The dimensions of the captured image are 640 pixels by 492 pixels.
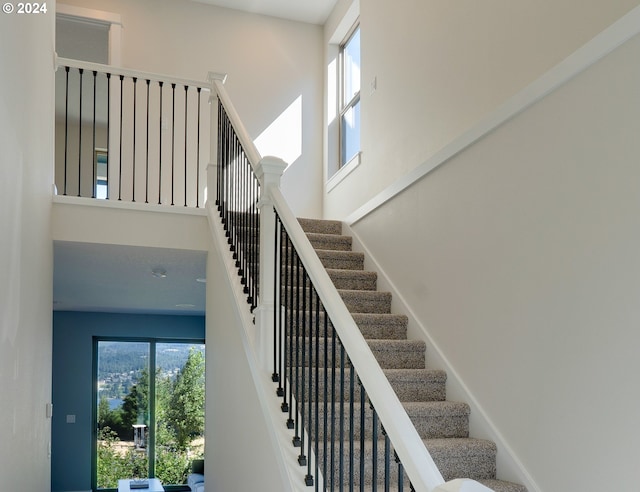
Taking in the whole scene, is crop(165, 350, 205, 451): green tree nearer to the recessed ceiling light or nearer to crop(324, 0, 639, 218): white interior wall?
crop(324, 0, 639, 218): white interior wall

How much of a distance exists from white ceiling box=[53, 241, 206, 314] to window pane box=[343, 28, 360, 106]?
2.43 m

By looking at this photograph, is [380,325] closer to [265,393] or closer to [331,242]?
[331,242]

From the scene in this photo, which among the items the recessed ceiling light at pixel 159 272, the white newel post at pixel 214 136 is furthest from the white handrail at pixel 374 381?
the recessed ceiling light at pixel 159 272

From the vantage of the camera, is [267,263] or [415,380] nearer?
[267,263]

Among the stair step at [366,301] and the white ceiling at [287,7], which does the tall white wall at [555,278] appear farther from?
the white ceiling at [287,7]

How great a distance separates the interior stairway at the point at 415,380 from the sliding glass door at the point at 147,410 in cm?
511

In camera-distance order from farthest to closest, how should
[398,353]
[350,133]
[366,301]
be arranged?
[350,133] < [366,301] < [398,353]

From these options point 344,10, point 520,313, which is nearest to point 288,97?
point 344,10

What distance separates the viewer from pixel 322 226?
5.34 meters

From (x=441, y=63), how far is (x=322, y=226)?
167 cm

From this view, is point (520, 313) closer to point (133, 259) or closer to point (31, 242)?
point (31, 242)

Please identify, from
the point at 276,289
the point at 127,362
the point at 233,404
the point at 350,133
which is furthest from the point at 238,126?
the point at 127,362

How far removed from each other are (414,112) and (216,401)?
95.7 inches

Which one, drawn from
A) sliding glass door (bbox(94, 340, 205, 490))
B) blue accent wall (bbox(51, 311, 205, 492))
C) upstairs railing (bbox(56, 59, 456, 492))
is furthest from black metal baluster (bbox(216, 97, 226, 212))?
sliding glass door (bbox(94, 340, 205, 490))
